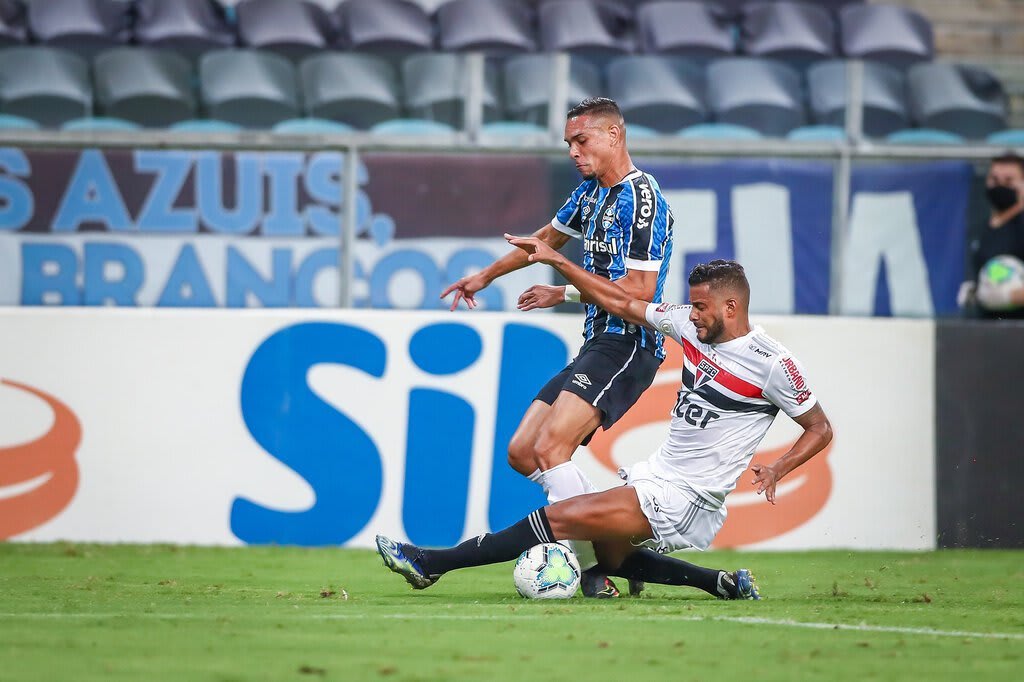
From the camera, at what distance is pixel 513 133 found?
34.3ft

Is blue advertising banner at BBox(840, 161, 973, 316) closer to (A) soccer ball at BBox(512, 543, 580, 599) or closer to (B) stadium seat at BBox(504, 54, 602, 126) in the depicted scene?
(B) stadium seat at BBox(504, 54, 602, 126)

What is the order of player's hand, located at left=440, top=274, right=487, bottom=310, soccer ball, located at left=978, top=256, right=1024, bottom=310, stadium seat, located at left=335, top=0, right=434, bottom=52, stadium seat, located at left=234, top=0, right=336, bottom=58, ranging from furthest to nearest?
1. stadium seat, located at left=335, top=0, right=434, bottom=52
2. stadium seat, located at left=234, top=0, right=336, bottom=58
3. soccer ball, located at left=978, top=256, right=1024, bottom=310
4. player's hand, located at left=440, top=274, right=487, bottom=310

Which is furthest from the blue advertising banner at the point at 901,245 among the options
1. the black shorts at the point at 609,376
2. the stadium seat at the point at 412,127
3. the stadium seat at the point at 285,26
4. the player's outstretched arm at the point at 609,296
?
the stadium seat at the point at 285,26

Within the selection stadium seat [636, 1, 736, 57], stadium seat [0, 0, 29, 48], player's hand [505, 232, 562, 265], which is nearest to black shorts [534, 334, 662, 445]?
player's hand [505, 232, 562, 265]

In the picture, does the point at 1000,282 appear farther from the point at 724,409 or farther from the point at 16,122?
the point at 16,122

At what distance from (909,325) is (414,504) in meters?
3.47

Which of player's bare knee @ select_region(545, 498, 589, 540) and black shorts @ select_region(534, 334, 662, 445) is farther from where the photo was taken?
black shorts @ select_region(534, 334, 662, 445)

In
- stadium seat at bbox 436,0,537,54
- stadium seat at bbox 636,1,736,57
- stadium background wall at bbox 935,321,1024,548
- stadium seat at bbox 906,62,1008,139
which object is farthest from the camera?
stadium seat at bbox 636,1,736,57

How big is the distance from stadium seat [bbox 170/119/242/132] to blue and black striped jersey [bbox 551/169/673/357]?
540 centimetres

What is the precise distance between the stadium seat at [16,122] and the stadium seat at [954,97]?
7242 mm

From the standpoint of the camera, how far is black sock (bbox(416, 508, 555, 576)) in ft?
21.4

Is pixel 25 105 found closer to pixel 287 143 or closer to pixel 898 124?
pixel 287 143

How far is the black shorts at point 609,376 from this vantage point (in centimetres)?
690

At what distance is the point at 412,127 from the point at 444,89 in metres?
0.64
